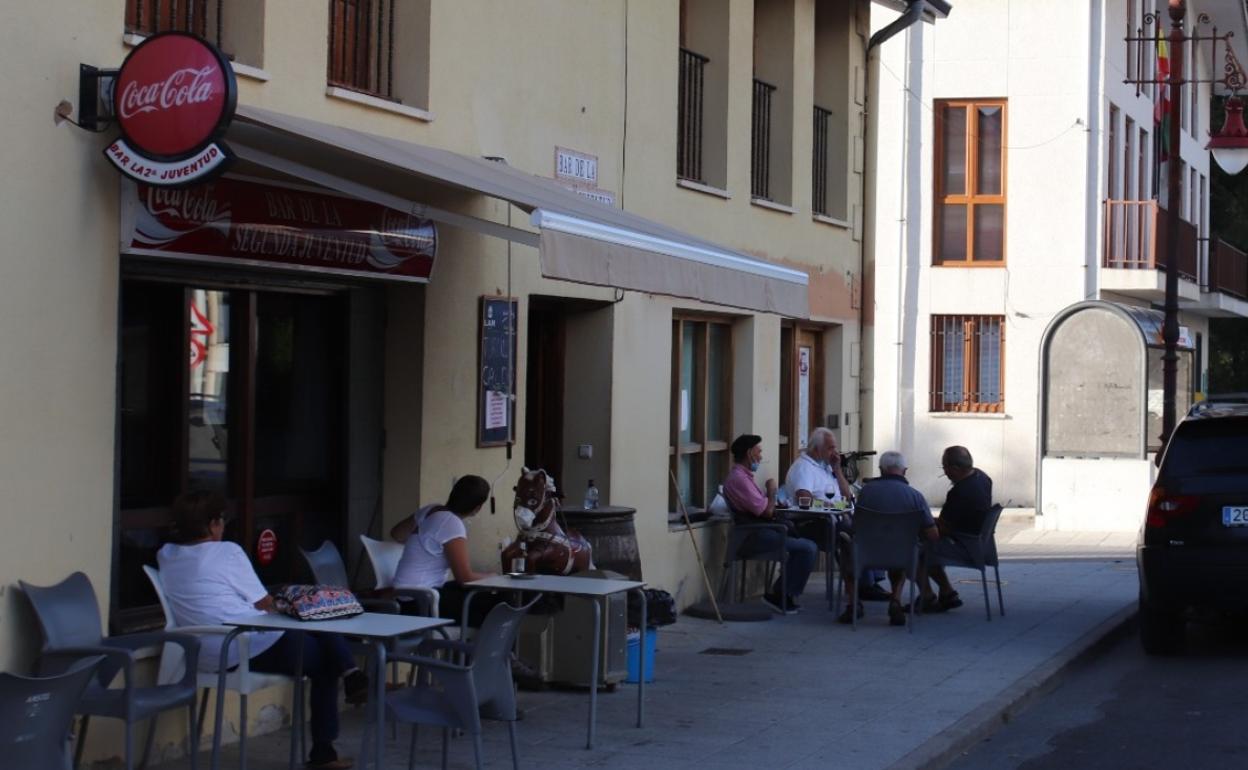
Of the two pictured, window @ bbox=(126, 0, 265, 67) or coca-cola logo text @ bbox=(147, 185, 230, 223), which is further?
window @ bbox=(126, 0, 265, 67)

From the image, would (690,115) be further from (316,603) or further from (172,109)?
(316,603)

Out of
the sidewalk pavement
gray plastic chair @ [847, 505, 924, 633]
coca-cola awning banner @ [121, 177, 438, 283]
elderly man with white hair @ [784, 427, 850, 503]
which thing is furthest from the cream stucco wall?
coca-cola awning banner @ [121, 177, 438, 283]

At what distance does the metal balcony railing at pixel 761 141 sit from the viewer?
15305mm

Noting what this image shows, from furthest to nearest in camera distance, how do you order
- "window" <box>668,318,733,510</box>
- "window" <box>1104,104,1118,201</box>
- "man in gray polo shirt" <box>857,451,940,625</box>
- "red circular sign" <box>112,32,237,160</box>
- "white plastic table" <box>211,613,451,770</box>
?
"window" <box>1104,104,1118,201</box>, "window" <box>668,318,733,510</box>, "man in gray polo shirt" <box>857,451,940,625</box>, "white plastic table" <box>211,613,451,770</box>, "red circular sign" <box>112,32,237,160</box>

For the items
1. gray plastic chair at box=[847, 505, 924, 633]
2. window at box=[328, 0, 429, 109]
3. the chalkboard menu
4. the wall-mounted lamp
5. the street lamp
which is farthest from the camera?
the wall-mounted lamp

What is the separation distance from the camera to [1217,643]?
12.9 meters

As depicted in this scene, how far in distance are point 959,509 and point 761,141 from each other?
400 centimetres

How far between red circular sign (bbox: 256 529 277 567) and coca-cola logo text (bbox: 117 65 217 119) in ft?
9.45

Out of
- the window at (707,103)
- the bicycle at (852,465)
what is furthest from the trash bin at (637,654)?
the bicycle at (852,465)

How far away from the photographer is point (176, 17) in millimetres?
8250

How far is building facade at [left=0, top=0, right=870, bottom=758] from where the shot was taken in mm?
7062

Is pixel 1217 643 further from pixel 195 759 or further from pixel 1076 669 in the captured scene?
pixel 195 759

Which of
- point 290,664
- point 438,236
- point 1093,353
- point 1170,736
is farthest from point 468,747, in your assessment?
point 1093,353

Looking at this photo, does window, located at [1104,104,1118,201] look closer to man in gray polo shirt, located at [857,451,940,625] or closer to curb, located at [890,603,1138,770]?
curb, located at [890,603,1138,770]
